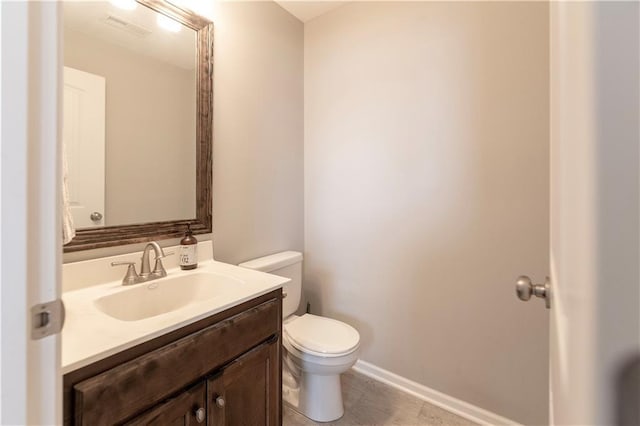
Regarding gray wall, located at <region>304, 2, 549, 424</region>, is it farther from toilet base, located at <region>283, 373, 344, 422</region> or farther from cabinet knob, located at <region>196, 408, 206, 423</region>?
cabinet knob, located at <region>196, 408, 206, 423</region>

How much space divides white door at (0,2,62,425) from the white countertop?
0.23 m

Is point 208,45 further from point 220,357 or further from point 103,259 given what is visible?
point 220,357

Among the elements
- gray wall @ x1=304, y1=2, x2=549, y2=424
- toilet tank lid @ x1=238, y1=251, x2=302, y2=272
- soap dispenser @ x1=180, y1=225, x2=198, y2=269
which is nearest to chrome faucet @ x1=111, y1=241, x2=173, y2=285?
soap dispenser @ x1=180, y1=225, x2=198, y2=269

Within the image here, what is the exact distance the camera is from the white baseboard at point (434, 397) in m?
1.47

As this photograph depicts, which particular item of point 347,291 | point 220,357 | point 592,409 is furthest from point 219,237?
point 592,409

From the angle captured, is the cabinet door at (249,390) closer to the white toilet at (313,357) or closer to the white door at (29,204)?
the white toilet at (313,357)

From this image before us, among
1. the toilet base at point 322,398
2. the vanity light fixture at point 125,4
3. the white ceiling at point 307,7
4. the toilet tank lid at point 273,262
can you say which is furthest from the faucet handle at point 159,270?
the white ceiling at point 307,7

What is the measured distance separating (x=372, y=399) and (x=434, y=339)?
50cm

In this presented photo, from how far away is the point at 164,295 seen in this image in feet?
3.96

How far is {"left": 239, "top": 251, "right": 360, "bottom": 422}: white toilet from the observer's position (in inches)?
55.3

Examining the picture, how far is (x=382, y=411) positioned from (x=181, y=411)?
1165 mm

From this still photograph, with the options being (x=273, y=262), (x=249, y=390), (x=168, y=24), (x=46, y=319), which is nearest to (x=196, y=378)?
(x=249, y=390)

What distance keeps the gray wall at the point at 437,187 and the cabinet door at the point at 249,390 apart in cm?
87

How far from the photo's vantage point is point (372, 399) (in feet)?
5.45
